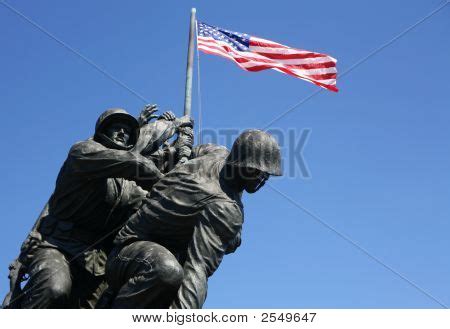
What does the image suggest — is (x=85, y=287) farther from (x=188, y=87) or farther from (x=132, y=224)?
(x=188, y=87)

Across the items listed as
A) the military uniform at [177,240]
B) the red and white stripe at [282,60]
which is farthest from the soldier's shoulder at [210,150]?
the red and white stripe at [282,60]

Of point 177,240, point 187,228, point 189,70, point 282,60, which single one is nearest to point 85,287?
point 177,240

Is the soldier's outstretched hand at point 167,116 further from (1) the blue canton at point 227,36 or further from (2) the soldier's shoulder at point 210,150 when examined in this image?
(1) the blue canton at point 227,36

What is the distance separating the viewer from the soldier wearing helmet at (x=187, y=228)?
26.4 ft

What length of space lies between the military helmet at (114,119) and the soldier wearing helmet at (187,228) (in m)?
0.89

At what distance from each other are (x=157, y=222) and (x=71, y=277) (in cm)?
118

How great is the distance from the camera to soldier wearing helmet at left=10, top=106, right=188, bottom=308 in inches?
343

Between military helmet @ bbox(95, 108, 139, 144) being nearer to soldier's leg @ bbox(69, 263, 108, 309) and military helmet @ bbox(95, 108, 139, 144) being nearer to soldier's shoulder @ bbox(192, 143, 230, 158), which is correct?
soldier's shoulder @ bbox(192, 143, 230, 158)

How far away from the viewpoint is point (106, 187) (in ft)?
30.8

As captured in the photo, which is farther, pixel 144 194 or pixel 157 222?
pixel 144 194

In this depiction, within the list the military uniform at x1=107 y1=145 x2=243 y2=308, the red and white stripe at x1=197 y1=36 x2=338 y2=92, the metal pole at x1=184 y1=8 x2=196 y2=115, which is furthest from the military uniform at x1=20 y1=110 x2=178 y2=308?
the red and white stripe at x1=197 y1=36 x2=338 y2=92

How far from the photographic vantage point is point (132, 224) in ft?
28.7

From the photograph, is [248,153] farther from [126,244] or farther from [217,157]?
[126,244]
